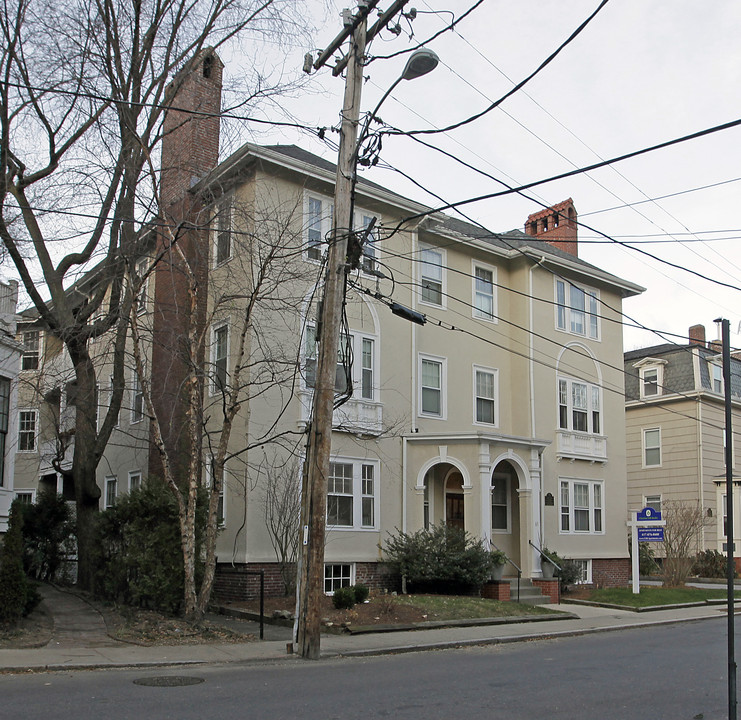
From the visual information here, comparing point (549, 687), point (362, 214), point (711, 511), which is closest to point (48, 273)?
point (362, 214)

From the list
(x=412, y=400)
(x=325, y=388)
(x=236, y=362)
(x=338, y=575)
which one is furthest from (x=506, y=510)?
(x=325, y=388)

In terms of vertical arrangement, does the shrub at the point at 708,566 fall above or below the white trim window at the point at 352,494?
below

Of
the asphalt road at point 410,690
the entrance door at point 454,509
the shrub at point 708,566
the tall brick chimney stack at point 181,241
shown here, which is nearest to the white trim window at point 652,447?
the shrub at point 708,566

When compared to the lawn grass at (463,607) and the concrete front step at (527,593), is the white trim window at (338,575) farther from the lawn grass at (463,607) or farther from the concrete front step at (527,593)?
the concrete front step at (527,593)

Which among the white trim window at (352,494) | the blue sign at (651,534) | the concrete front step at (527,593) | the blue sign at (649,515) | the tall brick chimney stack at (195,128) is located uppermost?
the tall brick chimney stack at (195,128)

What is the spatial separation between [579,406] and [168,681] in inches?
764

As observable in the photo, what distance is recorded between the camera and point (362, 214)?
899 inches

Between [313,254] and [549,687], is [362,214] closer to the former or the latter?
[313,254]

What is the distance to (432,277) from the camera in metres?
24.5

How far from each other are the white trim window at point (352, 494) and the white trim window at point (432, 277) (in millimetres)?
5272

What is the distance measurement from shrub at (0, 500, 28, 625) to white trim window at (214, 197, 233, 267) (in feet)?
20.7

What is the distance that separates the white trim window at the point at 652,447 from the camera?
3884cm

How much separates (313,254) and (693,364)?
23.2 m

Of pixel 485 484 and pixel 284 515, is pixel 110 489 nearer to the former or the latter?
pixel 284 515
